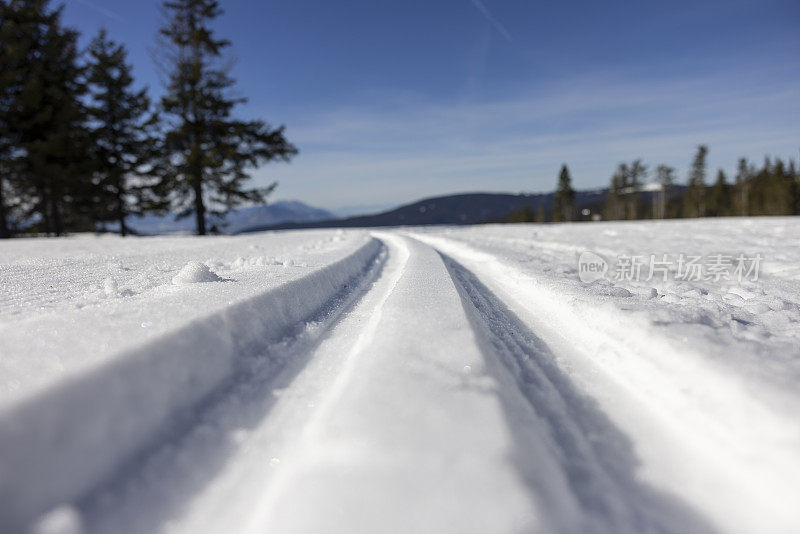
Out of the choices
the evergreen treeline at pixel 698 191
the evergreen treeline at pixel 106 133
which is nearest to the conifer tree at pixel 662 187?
the evergreen treeline at pixel 698 191

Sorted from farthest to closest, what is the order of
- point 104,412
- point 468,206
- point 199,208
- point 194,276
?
point 468,206 → point 199,208 → point 194,276 → point 104,412

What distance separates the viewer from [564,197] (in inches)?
1783

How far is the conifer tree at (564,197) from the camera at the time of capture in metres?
43.9

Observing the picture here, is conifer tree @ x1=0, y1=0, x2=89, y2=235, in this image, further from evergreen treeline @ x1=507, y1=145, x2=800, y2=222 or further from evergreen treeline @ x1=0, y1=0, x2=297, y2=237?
evergreen treeline @ x1=507, y1=145, x2=800, y2=222

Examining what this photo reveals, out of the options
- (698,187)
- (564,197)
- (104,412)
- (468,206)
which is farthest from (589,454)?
(468,206)

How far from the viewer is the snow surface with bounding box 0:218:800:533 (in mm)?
983

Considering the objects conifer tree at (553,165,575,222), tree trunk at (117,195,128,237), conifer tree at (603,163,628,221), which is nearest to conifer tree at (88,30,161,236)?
tree trunk at (117,195,128,237)

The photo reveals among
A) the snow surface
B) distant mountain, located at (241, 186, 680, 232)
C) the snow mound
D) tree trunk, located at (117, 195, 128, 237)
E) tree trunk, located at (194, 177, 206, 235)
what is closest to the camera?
the snow surface

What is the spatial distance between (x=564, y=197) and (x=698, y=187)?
57.7 ft

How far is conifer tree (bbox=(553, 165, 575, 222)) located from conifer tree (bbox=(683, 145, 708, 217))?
52.2ft

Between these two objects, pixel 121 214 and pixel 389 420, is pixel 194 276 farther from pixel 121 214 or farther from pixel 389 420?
pixel 121 214

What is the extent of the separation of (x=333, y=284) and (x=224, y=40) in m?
16.7

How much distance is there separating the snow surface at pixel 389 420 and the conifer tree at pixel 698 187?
187 ft

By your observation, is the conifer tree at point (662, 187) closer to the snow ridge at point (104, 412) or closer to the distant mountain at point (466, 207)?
the snow ridge at point (104, 412)
